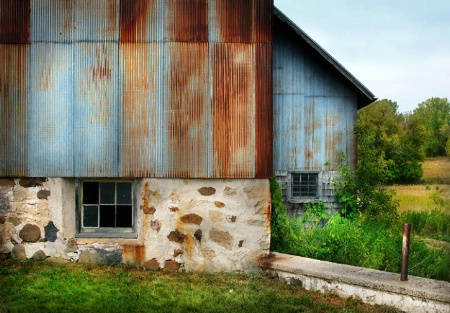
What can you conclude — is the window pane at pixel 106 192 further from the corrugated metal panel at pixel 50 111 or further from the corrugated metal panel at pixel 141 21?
the corrugated metal panel at pixel 141 21

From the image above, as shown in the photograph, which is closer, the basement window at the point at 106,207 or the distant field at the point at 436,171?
the basement window at the point at 106,207

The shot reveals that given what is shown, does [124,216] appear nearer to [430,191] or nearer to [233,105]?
[233,105]

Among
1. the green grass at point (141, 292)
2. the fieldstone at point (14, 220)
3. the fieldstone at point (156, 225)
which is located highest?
the fieldstone at point (14, 220)

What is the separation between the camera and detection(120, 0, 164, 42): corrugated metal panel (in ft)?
22.7

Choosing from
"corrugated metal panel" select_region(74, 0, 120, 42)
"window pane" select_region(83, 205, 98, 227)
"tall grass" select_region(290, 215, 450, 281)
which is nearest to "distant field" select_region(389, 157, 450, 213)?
"tall grass" select_region(290, 215, 450, 281)

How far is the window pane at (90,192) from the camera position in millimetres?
7195

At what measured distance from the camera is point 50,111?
6930mm

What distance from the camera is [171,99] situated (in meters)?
6.93

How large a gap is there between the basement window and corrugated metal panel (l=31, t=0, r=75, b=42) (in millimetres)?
2206

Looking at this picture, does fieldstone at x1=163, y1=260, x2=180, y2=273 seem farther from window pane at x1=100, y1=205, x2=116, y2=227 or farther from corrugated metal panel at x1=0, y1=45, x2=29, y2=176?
corrugated metal panel at x1=0, y1=45, x2=29, y2=176

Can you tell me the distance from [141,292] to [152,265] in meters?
1.01

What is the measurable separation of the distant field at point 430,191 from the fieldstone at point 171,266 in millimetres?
7411

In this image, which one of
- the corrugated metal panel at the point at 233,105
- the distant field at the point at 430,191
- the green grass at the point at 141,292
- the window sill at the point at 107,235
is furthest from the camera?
the distant field at the point at 430,191

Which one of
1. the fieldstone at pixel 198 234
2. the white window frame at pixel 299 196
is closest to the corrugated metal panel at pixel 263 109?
the fieldstone at pixel 198 234
